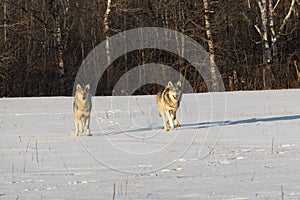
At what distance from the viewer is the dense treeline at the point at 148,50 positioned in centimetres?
2198

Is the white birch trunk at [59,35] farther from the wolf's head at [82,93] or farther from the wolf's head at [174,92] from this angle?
the wolf's head at [82,93]

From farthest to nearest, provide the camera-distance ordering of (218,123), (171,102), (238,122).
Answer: (238,122)
(218,123)
(171,102)

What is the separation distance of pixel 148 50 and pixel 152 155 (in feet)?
57.7

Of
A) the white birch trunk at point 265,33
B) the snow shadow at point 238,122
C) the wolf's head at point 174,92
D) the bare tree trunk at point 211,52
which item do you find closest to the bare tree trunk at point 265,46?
the white birch trunk at point 265,33

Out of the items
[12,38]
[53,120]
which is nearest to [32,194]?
[53,120]

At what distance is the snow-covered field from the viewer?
510 cm

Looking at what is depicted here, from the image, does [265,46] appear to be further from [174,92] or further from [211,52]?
[174,92]

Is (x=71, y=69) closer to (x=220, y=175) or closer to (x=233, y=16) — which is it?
(x=233, y=16)

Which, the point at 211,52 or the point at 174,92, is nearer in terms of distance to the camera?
the point at 174,92

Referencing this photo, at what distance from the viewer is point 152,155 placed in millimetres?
7383

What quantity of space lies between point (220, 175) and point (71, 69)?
1847 cm

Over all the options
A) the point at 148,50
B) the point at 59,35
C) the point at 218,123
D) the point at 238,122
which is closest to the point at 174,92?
A: the point at 218,123

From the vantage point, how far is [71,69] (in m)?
23.7

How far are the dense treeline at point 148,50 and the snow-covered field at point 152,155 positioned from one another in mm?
7669
